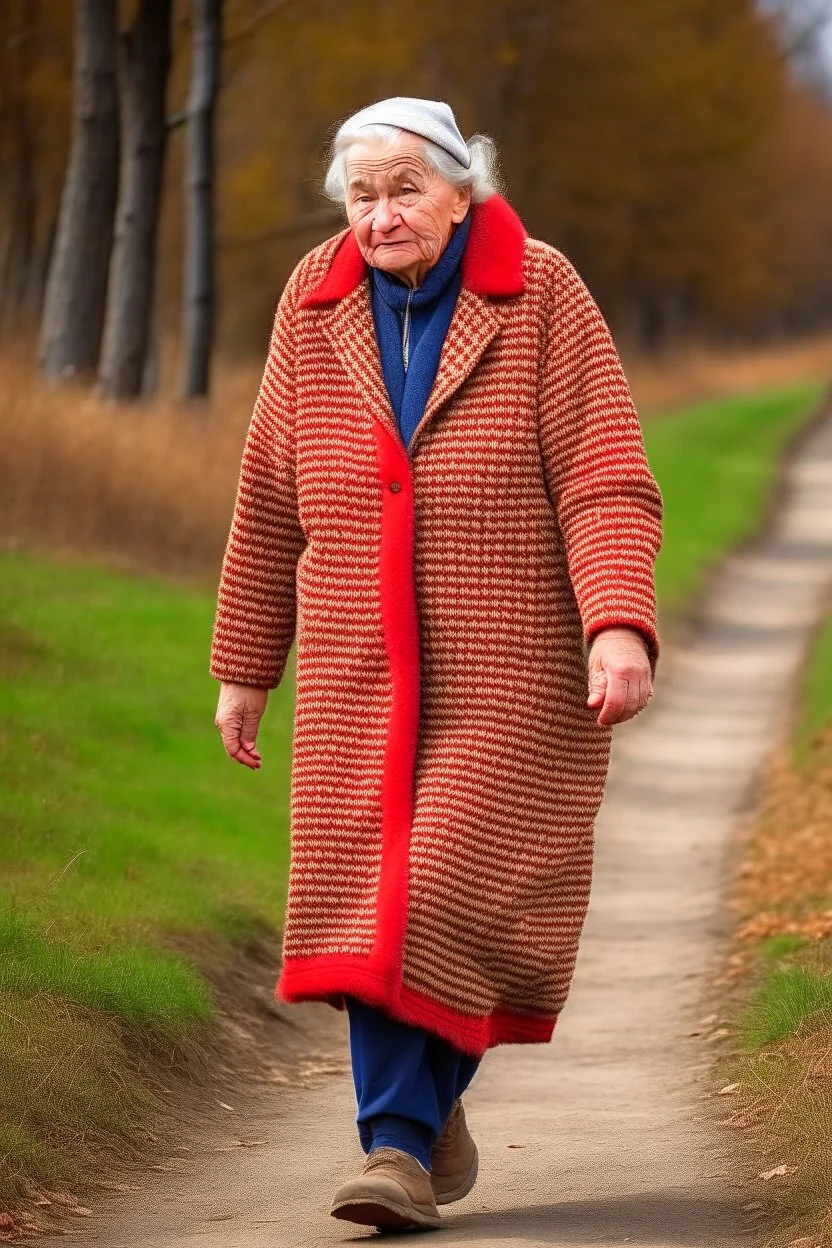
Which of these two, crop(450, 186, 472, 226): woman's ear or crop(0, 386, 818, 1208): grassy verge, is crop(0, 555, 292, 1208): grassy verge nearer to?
crop(0, 386, 818, 1208): grassy verge

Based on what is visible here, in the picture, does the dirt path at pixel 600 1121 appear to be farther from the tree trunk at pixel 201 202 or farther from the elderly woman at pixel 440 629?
the tree trunk at pixel 201 202

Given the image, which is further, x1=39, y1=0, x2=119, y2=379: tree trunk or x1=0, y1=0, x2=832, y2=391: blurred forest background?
x1=0, y1=0, x2=832, y2=391: blurred forest background

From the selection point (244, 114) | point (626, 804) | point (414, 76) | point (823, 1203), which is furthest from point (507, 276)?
point (244, 114)

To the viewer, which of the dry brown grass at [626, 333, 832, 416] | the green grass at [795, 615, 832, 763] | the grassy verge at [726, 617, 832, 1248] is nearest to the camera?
the grassy verge at [726, 617, 832, 1248]

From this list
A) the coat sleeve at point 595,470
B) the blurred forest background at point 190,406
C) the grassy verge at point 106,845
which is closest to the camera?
the coat sleeve at point 595,470

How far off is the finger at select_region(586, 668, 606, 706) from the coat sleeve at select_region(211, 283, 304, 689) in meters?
0.78

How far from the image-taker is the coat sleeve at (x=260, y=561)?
16.5 ft

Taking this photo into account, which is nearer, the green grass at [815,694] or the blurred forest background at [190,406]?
the blurred forest background at [190,406]

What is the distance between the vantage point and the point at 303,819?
4836 millimetres

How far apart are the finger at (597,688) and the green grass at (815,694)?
7.74m

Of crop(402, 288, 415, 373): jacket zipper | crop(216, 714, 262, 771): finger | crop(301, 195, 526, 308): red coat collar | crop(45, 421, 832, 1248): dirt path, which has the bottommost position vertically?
crop(45, 421, 832, 1248): dirt path

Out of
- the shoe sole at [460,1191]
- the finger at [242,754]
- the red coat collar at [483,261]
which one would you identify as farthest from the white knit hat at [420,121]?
the shoe sole at [460,1191]

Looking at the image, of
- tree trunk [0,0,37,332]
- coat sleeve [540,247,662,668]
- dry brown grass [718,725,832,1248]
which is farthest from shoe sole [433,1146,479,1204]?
tree trunk [0,0,37,332]

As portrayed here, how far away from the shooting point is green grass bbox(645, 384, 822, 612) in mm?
21984
